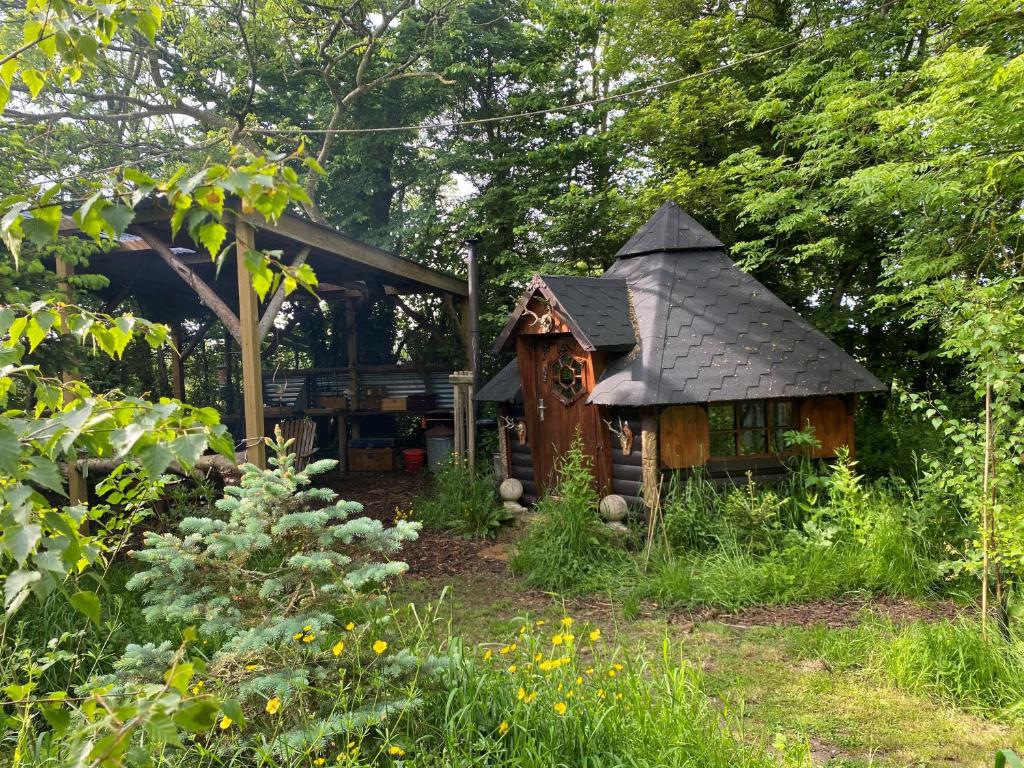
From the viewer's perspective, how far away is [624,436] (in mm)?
6949

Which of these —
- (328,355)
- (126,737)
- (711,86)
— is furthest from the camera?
(328,355)

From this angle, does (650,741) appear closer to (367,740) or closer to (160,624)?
(367,740)

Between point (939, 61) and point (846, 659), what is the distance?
5.45m

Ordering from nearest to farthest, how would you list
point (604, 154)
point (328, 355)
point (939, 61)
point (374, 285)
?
point (939, 61)
point (604, 154)
point (374, 285)
point (328, 355)

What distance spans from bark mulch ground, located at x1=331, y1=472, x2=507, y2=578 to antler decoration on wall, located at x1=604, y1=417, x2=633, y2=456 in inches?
67.8

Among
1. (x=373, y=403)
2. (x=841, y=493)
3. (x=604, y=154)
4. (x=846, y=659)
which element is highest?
(x=604, y=154)

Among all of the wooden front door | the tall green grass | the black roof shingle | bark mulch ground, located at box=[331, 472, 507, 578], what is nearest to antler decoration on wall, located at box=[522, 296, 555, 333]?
the wooden front door

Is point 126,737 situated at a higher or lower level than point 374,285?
lower

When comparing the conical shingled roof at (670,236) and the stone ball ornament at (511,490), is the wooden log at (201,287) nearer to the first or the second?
the stone ball ornament at (511,490)

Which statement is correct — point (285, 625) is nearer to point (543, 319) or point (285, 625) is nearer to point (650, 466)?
point (650, 466)

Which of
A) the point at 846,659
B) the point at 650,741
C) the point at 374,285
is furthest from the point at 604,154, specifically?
the point at 650,741

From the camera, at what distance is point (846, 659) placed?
13.2 ft

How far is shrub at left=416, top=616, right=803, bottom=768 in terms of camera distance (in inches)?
101

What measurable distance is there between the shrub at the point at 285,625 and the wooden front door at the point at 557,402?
13.3ft
